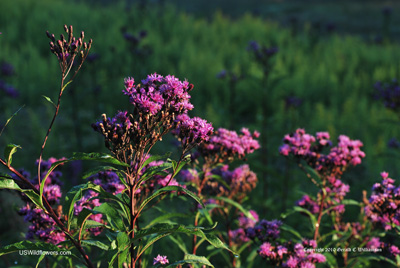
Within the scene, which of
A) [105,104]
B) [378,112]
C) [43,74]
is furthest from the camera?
[43,74]

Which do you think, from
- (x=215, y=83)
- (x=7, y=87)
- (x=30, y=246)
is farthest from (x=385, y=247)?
(x=215, y=83)

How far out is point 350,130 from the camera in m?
7.52

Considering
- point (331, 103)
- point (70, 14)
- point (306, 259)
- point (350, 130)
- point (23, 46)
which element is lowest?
point (306, 259)

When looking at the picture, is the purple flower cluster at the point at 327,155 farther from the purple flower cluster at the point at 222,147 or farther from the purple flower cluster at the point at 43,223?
the purple flower cluster at the point at 43,223

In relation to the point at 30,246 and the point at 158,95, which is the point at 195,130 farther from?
the point at 30,246

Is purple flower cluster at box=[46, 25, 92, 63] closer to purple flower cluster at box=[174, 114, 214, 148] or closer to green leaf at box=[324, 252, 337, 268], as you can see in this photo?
purple flower cluster at box=[174, 114, 214, 148]

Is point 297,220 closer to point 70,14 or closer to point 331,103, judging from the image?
point 331,103

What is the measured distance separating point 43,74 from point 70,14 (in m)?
5.20

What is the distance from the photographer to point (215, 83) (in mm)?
9625

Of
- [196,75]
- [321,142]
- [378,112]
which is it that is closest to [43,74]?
[196,75]

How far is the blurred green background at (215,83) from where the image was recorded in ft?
20.2

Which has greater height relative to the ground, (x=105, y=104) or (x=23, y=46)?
(x=23, y=46)

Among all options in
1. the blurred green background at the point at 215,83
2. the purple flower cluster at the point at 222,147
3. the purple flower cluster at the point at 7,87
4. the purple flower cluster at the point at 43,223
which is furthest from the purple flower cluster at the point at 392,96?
the purple flower cluster at the point at 7,87

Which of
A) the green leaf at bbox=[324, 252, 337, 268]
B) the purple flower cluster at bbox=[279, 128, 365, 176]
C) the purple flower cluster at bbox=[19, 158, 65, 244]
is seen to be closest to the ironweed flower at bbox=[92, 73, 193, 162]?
the purple flower cluster at bbox=[19, 158, 65, 244]
